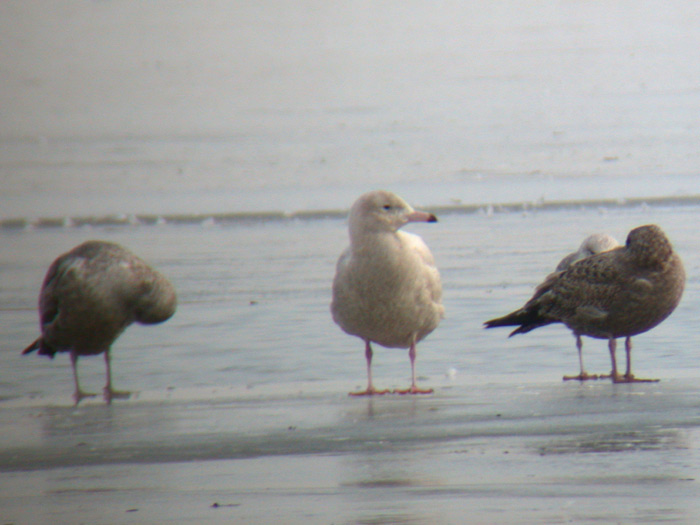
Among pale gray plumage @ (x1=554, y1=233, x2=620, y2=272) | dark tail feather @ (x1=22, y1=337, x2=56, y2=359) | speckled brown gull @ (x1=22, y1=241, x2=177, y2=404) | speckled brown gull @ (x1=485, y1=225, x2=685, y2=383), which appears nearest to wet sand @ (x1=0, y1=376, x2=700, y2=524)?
speckled brown gull @ (x1=485, y1=225, x2=685, y2=383)

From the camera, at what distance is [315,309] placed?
1020 cm

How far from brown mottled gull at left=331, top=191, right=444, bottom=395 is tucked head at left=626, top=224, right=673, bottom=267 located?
1221 millimetres

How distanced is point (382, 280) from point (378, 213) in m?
0.41

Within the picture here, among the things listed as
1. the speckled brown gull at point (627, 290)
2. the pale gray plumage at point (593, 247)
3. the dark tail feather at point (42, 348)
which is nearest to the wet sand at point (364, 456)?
the speckled brown gull at point (627, 290)

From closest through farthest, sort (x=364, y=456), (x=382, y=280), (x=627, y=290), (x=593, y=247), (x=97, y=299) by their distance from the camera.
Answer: (x=364, y=456), (x=627, y=290), (x=382, y=280), (x=97, y=299), (x=593, y=247)

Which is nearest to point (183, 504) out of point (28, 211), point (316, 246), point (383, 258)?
point (383, 258)

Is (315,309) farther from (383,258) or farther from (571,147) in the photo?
(571,147)

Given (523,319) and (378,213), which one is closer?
(378,213)

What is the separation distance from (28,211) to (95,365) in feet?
29.5

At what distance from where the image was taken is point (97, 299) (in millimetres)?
7500

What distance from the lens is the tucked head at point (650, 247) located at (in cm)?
729

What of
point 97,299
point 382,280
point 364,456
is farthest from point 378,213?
point 364,456

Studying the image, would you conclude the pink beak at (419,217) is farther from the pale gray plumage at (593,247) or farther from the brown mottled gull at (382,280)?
the pale gray plumage at (593,247)

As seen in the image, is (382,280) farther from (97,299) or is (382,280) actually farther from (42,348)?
(42,348)
